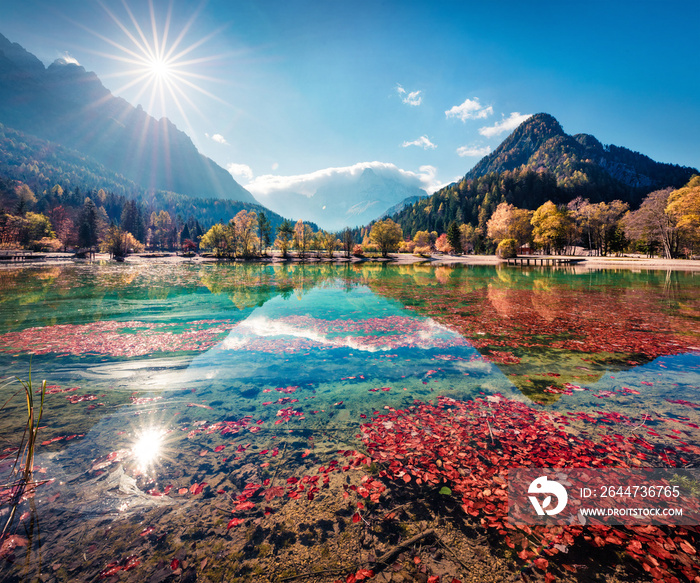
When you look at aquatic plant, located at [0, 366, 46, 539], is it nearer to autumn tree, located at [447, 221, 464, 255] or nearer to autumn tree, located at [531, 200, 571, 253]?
autumn tree, located at [531, 200, 571, 253]

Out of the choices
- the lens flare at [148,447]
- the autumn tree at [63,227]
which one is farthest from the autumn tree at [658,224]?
the autumn tree at [63,227]

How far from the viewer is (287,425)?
6211 millimetres

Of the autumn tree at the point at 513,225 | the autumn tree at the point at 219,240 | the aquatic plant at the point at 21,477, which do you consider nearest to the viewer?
the aquatic plant at the point at 21,477

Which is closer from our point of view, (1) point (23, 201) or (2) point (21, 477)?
(2) point (21, 477)

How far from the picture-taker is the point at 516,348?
11281 millimetres

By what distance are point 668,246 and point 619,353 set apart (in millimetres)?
83831

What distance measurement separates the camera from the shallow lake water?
3.44 m

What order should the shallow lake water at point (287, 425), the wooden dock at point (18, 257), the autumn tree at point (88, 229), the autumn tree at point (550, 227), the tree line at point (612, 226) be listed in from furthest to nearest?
the autumn tree at point (88, 229), the autumn tree at point (550, 227), the wooden dock at point (18, 257), the tree line at point (612, 226), the shallow lake water at point (287, 425)

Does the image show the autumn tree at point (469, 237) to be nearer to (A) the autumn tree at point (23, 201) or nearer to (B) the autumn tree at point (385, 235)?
(B) the autumn tree at point (385, 235)

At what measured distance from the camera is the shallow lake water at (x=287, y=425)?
11.3 feet

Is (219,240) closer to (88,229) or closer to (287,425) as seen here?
(88,229)

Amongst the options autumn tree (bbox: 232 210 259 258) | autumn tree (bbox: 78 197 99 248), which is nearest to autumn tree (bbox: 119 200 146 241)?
autumn tree (bbox: 78 197 99 248)

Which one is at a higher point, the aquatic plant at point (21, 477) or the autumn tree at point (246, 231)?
the autumn tree at point (246, 231)

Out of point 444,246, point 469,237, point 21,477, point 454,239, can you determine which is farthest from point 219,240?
point 469,237
